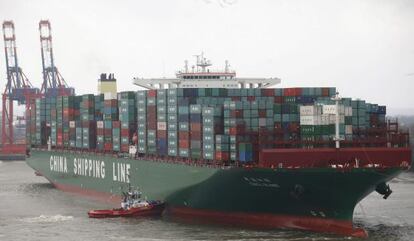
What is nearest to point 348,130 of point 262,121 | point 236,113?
point 262,121

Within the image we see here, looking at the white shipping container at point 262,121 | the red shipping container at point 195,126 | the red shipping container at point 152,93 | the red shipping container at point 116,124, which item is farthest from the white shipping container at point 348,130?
the red shipping container at point 116,124

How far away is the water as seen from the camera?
149 feet

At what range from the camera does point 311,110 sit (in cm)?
4709

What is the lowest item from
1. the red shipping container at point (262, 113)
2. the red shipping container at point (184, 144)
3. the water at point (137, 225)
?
the water at point (137, 225)

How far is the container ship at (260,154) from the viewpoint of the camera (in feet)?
149

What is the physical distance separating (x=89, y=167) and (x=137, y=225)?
16200 millimetres

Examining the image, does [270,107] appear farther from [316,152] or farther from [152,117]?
[152,117]

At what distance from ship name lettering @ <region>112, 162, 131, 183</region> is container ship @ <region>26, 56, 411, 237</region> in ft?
0.31

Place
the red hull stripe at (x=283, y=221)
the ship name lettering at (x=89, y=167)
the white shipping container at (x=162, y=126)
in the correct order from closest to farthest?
the red hull stripe at (x=283, y=221)
the white shipping container at (x=162, y=126)
the ship name lettering at (x=89, y=167)

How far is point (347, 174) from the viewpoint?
44688 millimetres

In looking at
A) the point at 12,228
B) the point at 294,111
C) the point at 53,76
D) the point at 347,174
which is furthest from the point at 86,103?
the point at 53,76

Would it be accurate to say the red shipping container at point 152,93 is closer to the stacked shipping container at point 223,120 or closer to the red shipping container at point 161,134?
the stacked shipping container at point 223,120

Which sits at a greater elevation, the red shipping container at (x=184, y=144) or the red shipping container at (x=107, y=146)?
the red shipping container at (x=184, y=144)

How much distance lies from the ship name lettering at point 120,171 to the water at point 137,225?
2.17 m
